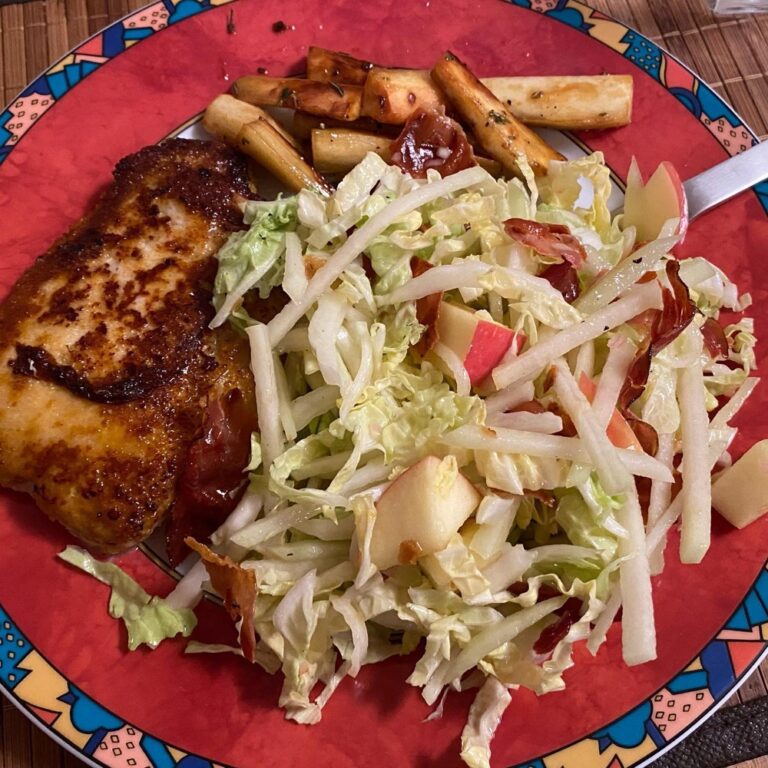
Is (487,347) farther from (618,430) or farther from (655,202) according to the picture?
(655,202)

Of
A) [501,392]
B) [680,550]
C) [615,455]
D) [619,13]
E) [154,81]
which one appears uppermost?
[154,81]

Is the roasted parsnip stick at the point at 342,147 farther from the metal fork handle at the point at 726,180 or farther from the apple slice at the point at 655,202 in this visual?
the metal fork handle at the point at 726,180

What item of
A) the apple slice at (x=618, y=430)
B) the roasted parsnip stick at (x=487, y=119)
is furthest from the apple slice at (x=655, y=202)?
the apple slice at (x=618, y=430)

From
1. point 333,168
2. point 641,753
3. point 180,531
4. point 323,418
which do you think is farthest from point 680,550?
point 333,168

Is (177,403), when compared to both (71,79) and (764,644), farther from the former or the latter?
(764,644)

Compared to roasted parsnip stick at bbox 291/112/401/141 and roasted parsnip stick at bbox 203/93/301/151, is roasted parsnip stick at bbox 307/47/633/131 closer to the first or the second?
roasted parsnip stick at bbox 291/112/401/141

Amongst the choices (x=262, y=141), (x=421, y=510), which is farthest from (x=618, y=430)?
(x=262, y=141)
